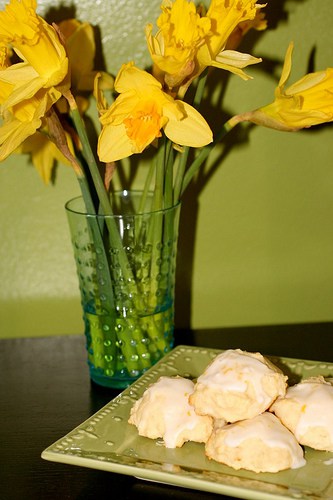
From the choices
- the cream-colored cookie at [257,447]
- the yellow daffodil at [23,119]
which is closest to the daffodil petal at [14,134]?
the yellow daffodil at [23,119]

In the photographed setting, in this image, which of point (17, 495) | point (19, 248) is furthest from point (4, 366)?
point (17, 495)

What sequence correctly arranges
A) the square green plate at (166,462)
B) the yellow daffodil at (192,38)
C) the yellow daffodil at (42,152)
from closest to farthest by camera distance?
1. the square green plate at (166,462)
2. the yellow daffodil at (192,38)
3. the yellow daffodil at (42,152)

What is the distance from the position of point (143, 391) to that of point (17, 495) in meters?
0.19

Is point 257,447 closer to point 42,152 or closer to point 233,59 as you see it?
point 233,59

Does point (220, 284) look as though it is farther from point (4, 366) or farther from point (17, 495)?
point (17, 495)

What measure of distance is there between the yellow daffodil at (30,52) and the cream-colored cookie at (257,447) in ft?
1.32

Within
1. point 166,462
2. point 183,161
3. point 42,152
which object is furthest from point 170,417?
point 42,152

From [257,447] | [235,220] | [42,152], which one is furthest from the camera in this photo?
[235,220]

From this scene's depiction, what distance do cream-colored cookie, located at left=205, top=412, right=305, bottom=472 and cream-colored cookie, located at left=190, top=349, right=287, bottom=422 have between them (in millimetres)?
13

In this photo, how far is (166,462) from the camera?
836mm

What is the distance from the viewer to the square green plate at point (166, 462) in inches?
30.3

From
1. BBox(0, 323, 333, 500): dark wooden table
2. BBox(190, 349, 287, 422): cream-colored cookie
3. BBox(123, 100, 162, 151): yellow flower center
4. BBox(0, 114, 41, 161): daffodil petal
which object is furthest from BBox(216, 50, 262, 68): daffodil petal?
BBox(0, 323, 333, 500): dark wooden table

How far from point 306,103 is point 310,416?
338mm

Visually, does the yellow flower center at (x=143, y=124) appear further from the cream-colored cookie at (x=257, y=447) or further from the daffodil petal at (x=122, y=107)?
the cream-colored cookie at (x=257, y=447)
